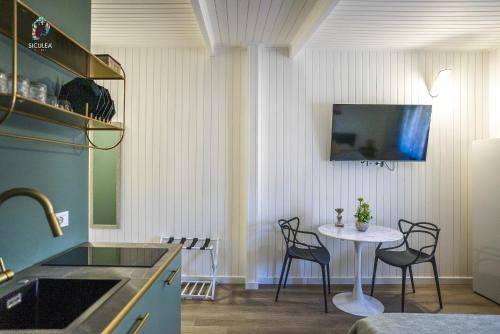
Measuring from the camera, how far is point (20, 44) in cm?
127

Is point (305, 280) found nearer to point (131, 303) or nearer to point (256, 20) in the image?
point (131, 303)

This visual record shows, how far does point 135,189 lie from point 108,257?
1.71m

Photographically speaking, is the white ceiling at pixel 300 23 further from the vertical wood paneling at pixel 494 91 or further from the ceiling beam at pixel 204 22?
the vertical wood paneling at pixel 494 91

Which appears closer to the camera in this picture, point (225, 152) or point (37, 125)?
point (37, 125)

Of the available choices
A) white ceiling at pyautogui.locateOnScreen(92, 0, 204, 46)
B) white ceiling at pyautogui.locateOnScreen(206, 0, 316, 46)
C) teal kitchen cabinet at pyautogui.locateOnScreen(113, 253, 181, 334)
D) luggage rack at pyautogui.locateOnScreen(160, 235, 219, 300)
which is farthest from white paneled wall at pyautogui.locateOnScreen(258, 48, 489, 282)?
teal kitchen cabinet at pyautogui.locateOnScreen(113, 253, 181, 334)

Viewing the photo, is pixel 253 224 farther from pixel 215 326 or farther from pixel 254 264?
pixel 215 326

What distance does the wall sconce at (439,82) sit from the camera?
117 inches

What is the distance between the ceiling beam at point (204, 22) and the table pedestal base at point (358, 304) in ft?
9.38

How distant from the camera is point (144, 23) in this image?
8.41 ft

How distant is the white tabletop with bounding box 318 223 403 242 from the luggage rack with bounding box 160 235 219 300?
1207 mm

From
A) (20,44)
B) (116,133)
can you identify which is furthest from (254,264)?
(20,44)

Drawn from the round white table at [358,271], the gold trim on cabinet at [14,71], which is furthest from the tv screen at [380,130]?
the gold trim on cabinet at [14,71]

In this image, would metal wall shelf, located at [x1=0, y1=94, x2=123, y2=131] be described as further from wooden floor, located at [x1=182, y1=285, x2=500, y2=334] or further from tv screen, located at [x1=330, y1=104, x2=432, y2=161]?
tv screen, located at [x1=330, y1=104, x2=432, y2=161]

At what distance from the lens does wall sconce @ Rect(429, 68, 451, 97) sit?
2.96 metres
